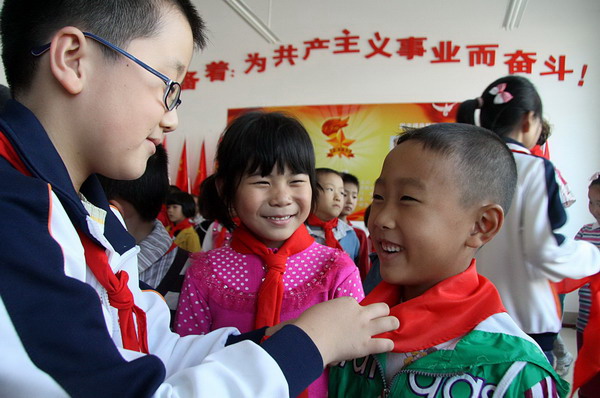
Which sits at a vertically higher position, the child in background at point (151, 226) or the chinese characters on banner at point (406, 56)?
the chinese characters on banner at point (406, 56)

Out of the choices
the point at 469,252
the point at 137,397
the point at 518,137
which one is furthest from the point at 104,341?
the point at 518,137

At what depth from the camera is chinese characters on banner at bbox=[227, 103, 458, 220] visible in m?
4.61

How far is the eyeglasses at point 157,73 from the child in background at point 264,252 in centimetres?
47

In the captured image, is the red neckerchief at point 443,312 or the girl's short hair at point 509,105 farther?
the girl's short hair at point 509,105

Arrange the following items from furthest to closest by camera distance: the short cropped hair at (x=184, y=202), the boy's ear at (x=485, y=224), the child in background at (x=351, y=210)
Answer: the short cropped hair at (x=184, y=202) < the child in background at (x=351, y=210) < the boy's ear at (x=485, y=224)

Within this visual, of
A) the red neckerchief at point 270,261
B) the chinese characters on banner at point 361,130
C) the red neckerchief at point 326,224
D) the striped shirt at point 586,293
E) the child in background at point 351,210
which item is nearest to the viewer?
the red neckerchief at point 270,261

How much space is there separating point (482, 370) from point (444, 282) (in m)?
0.17

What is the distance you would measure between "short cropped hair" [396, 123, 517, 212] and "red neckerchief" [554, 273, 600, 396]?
87cm

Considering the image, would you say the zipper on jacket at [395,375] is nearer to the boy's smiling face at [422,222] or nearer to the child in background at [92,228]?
the child in background at [92,228]

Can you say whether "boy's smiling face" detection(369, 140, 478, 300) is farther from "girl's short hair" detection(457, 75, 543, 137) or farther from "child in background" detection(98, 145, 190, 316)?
"girl's short hair" detection(457, 75, 543, 137)

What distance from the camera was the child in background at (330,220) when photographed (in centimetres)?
265

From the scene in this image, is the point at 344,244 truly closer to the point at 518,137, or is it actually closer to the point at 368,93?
the point at 518,137

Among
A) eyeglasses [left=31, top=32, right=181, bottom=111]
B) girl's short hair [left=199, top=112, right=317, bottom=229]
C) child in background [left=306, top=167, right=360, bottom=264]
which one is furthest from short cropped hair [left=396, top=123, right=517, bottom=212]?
child in background [left=306, top=167, right=360, bottom=264]

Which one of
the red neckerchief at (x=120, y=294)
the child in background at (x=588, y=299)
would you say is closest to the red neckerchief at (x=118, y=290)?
the red neckerchief at (x=120, y=294)
